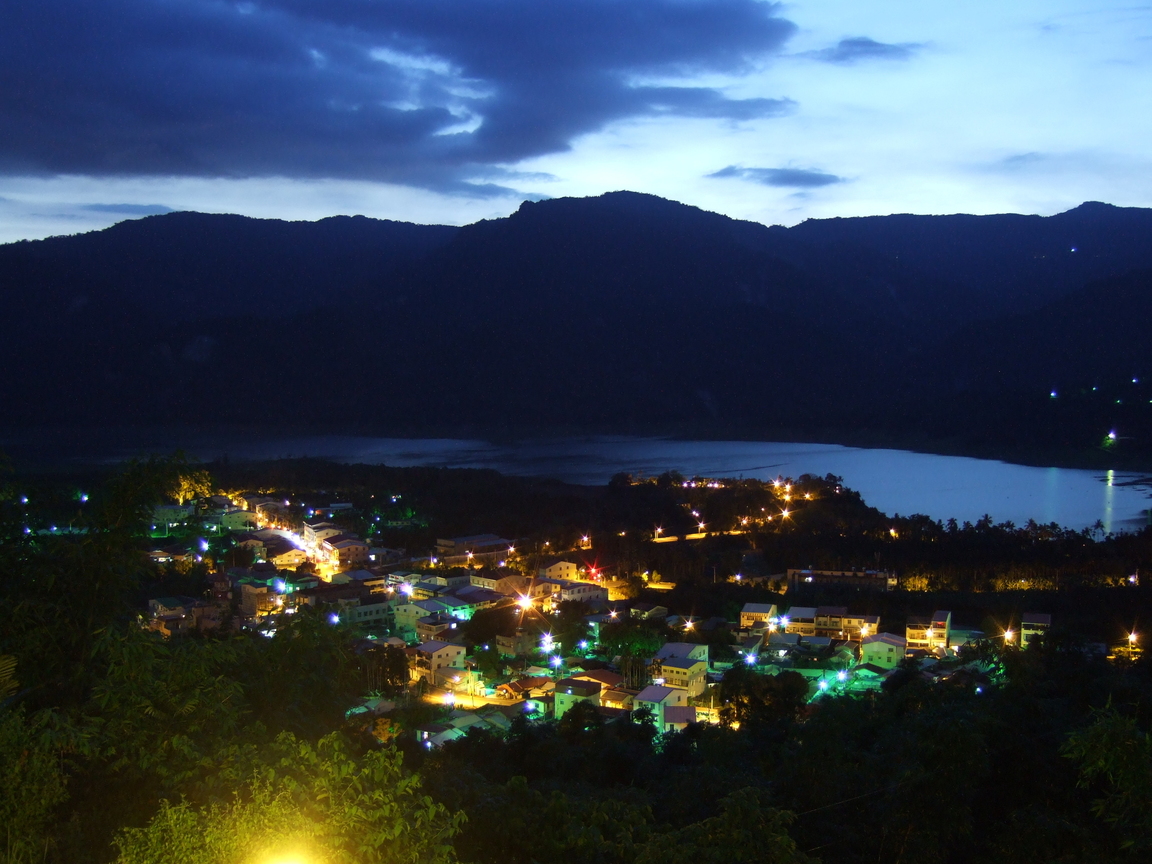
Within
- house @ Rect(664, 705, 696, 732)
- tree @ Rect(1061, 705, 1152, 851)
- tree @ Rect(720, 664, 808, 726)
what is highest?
tree @ Rect(1061, 705, 1152, 851)

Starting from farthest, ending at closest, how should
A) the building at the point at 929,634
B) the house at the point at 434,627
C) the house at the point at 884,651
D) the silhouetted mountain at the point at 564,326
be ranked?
the silhouetted mountain at the point at 564,326 < the house at the point at 434,627 < the building at the point at 929,634 < the house at the point at 884,651

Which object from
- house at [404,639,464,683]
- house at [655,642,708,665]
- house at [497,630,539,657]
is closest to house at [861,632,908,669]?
house at [655,642,708,665]

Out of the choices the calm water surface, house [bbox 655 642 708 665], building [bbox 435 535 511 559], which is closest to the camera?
house [bbox 655 642 708 665]

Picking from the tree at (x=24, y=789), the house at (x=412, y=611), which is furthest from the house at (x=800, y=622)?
the tree at (x=24, y=789)

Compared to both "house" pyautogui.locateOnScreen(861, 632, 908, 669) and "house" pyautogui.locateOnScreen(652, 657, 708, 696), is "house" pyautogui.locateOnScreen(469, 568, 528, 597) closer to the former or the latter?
"house" pyautogui.locateOnScreen(652, 657, 708, 696)

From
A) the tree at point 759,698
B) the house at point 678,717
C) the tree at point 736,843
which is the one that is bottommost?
the house at point 678,717

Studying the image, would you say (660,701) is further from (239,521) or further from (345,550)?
(239,521)

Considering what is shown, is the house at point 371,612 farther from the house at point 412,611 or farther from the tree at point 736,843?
the tree at point 736,843
